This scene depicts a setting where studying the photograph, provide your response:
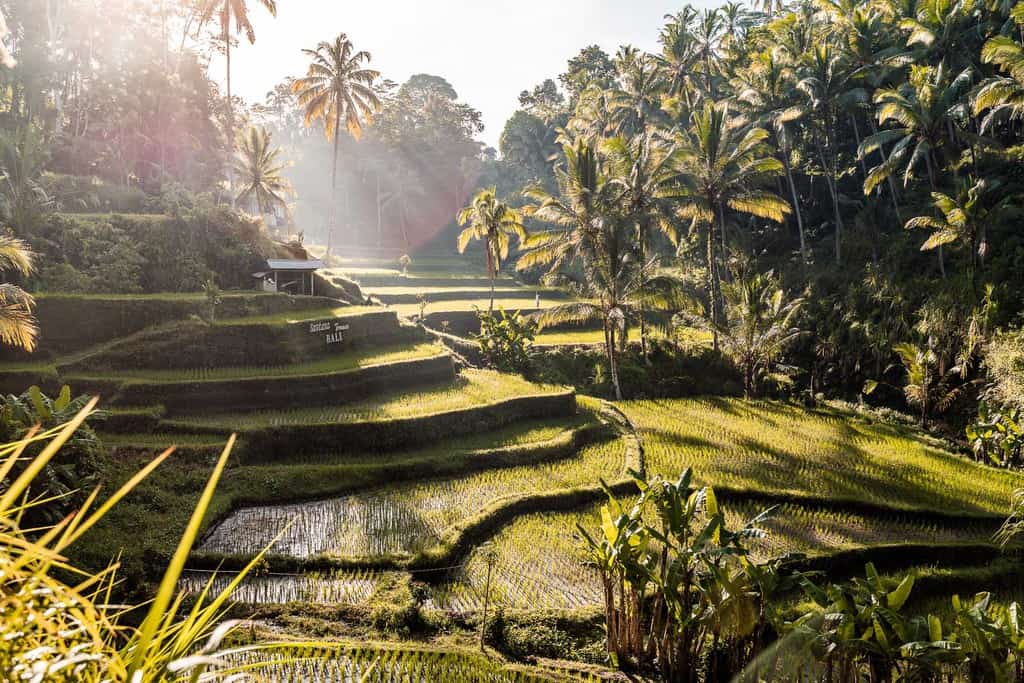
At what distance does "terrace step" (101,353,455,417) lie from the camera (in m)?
13.1

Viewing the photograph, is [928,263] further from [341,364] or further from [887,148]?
[341,364]

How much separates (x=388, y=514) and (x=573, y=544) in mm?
3206

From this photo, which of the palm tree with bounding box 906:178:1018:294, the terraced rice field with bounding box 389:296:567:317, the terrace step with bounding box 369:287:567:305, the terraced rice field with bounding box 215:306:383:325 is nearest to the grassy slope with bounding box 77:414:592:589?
the terraced rice field with bounding box 215:306:383:325

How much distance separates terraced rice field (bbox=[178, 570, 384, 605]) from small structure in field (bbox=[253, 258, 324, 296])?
13.4 m

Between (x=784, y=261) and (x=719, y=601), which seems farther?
(x=784, y=261)

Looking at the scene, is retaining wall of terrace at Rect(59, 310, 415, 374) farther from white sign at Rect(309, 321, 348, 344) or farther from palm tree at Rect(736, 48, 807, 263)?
palm tree at Rect(736, 48, 807, 263)

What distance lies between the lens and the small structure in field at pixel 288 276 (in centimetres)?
2048

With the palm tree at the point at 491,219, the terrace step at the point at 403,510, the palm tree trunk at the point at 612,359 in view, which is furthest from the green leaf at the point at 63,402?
the palm tree trunk at the point at 612,359

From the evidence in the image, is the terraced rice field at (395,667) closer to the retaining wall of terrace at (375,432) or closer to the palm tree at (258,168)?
the retaining wall of terrace at (375,432)

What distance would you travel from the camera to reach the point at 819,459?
45.5 ft

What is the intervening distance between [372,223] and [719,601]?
47.8 metres

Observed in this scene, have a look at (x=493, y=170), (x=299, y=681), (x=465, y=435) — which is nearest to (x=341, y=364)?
(x=465, y=435)

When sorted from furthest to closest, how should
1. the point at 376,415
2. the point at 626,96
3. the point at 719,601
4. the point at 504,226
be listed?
the point at 626,96 < the point at 504,226 < the point at 376,415 < the point at 719,601

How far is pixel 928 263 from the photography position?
66.9ft
